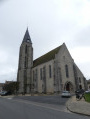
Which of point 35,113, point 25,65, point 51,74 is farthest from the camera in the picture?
point 25,65

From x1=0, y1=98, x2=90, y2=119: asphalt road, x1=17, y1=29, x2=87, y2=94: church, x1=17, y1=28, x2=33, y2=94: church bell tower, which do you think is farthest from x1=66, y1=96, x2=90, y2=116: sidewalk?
x1=17, y1=28, x2=33, y2=94: church bell tower

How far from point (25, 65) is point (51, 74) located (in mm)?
14348

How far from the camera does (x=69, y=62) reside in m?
40.2

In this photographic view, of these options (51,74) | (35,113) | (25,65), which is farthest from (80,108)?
(25,65)

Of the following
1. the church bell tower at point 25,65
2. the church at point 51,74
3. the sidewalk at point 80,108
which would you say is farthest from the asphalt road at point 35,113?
the church bell tower at point 25,65

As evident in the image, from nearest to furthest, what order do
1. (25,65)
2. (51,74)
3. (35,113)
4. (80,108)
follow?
(35,113) < (80,108) < (51,74) < (25,65)

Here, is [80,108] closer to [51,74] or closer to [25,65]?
[51,74]

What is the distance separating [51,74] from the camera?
36938 millimetres

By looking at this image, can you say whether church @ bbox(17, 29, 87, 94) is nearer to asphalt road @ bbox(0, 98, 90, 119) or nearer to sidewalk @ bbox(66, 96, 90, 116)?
sidewalk @ bbox(66, 96, 90, 116)

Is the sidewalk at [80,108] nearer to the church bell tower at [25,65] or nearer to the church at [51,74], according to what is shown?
the church at [51,74]

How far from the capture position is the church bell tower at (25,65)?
44.7m

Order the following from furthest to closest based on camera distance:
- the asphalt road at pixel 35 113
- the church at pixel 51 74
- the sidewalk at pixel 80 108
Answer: the church at pixel 51 74, the sidewalk at pixel 80 108, the asphalt road at pixel 35 113

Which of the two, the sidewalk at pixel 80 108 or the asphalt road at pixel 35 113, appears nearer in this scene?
the asphalt road at pixel 35 113

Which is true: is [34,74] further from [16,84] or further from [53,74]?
[53,74]
